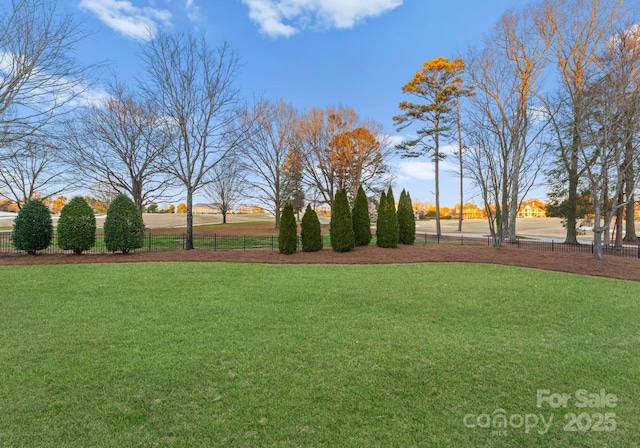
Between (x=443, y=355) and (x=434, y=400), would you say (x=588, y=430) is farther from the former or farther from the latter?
(x=443, y=355)

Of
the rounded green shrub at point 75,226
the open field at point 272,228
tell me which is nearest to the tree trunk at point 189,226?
the rounded green shrub at point 75,226

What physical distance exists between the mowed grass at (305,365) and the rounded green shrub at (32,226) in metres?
5.87

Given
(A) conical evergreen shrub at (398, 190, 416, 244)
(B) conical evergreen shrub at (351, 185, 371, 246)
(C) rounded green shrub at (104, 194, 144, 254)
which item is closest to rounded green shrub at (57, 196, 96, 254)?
(C) rounded green shrub at (104, 194, 144, 254)

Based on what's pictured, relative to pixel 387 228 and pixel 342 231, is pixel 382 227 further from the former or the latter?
pixel 342 231

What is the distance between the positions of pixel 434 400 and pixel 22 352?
3934 millimetres

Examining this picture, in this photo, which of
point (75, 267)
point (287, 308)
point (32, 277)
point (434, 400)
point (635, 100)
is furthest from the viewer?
point (635, 100)

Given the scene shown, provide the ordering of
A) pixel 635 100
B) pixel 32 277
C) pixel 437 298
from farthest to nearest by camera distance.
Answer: pixel 635 100
pixel 32 277
pixel 437 298

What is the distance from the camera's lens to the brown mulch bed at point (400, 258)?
9.11 meters

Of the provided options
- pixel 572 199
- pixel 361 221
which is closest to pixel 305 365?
pixel 361 221

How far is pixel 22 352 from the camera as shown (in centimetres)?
315

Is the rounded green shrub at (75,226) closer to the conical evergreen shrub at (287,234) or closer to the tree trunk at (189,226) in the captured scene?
the tree trunk at (189,226)

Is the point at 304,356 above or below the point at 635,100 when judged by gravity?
below

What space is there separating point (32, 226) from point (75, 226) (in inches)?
52.7

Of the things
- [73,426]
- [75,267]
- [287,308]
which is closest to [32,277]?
[75,267]
